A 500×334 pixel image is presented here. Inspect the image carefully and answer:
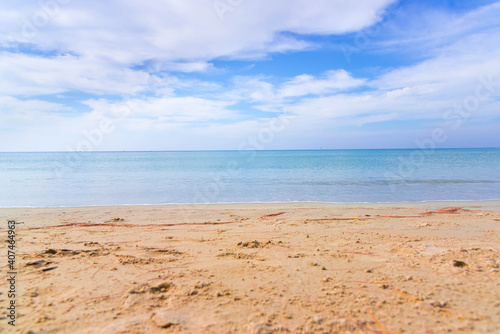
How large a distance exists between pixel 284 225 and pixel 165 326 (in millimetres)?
5202

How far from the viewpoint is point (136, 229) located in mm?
7559

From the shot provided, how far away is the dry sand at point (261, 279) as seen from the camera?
3006mm

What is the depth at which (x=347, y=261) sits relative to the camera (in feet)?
15.3

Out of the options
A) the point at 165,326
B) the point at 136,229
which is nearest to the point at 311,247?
the point at 165,326

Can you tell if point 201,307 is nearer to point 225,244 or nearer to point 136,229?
point 225,244

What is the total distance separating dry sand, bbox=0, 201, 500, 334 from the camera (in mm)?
3006

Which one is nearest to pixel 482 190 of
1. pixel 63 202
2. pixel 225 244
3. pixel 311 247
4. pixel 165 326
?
pixel 311 247

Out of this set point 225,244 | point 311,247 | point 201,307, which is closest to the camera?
point 201,307

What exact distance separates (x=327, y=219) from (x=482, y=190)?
508 inches

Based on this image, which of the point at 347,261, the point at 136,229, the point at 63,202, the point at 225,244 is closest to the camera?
the point at 347,261

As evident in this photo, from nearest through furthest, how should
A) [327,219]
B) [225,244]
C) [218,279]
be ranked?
[218,279]
[225,244]
[327,219]

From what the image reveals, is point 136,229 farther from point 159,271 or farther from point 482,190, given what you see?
point 482,190

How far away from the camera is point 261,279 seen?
4.02 meters

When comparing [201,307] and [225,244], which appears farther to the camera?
[225,244]
